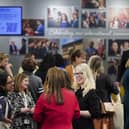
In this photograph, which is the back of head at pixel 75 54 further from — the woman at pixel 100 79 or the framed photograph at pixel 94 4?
the framed photograph at pixel 94 4

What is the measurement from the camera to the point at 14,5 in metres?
9.98

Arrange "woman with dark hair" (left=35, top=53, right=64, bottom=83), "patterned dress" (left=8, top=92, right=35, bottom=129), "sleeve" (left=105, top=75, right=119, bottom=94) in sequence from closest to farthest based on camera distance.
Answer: "patterned dress" (left=8, top=92, right=35, bottom=129) < "sleeve" (left=105, top=75, right=119, bottom=94) < "woman with dark hair" (left=35, top=53, right=64, bottom=83)

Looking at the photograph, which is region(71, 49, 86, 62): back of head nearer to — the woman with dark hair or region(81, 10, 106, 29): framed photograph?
the woman with dark hair

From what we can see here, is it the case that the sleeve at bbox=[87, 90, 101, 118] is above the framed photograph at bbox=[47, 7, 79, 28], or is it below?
below

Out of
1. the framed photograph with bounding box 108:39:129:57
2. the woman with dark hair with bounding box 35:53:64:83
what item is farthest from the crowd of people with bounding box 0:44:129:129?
the framed photograph with bounding box 108:39:129:57

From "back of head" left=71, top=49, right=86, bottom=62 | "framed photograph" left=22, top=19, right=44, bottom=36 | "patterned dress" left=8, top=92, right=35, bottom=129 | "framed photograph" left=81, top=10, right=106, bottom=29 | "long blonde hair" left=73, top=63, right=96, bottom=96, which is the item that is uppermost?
"framed photograph" left=81, top=10, right=106, bottom=29

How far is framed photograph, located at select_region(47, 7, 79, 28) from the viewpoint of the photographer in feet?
32.7

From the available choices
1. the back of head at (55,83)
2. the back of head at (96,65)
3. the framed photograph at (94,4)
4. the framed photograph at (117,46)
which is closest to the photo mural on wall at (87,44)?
the framed photograph at (117,46)

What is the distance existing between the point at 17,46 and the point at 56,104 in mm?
5646

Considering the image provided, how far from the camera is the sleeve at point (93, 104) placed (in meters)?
4.92

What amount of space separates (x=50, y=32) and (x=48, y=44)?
0.92ft

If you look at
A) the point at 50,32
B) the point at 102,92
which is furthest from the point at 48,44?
the point at 102,92

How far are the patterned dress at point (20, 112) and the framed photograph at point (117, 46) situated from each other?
15.8 feet

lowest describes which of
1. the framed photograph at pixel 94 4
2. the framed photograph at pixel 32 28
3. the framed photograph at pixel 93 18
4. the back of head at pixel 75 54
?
the back of head at pixel 75 54
